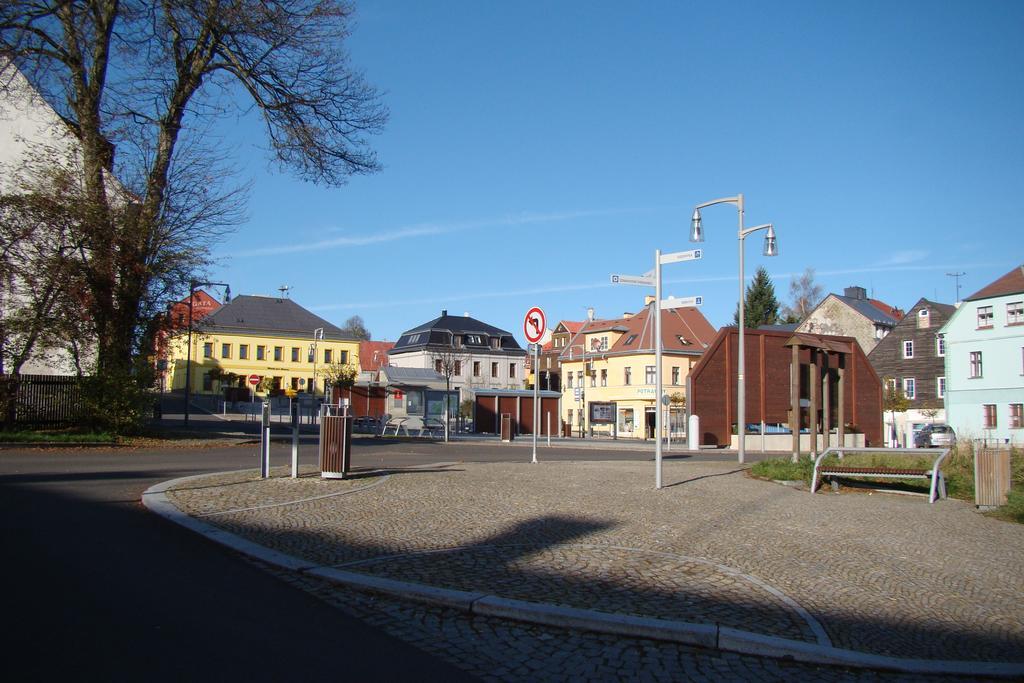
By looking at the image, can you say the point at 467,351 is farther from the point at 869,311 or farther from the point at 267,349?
the point at 869,311

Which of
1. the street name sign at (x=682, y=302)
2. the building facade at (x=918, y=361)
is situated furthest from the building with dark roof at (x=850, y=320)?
the street name sign at (x=682, y=302)

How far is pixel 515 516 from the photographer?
32.2ft

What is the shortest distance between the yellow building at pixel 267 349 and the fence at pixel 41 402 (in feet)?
188

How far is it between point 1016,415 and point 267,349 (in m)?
65.7

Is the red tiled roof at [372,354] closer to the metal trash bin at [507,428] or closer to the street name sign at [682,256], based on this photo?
the metal trash bin at [507,428]

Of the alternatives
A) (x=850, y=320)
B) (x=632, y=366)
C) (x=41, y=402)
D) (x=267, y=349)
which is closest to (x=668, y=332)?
(x=632, y=366)

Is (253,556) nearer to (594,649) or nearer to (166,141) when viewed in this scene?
(594,649)

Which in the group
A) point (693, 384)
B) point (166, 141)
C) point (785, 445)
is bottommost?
point (785, 445)

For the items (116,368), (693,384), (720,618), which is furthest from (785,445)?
(720,618)

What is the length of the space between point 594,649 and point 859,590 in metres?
3.02

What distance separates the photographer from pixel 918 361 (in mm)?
66375

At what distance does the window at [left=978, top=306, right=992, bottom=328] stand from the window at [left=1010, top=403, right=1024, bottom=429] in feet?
17.0

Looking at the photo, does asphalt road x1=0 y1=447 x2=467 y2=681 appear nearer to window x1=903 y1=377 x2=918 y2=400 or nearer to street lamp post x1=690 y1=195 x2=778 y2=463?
street lamp post x1=690 y1=195 x2=778 y2=463

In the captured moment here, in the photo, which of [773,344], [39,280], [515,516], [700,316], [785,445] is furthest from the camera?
[700,316]
